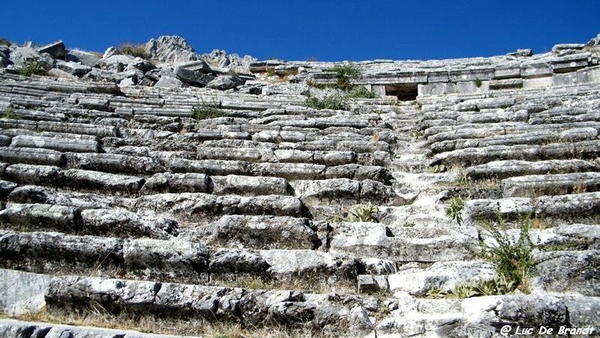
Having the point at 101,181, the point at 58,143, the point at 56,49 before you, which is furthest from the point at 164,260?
the point at 56,49

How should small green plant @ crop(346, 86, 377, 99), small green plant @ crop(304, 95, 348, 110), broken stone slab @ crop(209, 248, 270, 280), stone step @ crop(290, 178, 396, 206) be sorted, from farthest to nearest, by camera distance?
small green plant @ crop(346, 86, 377, 99), small green plant @ crop(304, 95, 348, 110), stone step @ crop(290, 178, 396, 206), broken stone slab @ crop(209, 248, 270, 280)

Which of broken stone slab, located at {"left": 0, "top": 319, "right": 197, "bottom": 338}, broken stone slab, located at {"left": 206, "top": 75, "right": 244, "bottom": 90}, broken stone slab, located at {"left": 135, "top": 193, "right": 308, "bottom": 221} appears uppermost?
broken stone slab, located at {"left": 206, "top": 75, "right": 244, "bottom": 90}

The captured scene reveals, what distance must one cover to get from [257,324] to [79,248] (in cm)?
183

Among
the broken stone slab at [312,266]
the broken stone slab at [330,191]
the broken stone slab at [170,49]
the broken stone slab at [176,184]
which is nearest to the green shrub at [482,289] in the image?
the broken stone slab at [312,266]

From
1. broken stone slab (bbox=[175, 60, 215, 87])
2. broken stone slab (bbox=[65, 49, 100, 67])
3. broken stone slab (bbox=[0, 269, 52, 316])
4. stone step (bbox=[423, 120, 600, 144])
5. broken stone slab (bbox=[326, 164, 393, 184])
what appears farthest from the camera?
broken stone slab (bbox=[65, 49, 100, 67])

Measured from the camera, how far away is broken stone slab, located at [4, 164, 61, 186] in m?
5.80

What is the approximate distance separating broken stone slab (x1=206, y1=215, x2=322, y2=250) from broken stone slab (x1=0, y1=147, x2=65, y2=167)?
2.56 meters

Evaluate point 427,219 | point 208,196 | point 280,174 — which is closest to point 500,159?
point 427,219

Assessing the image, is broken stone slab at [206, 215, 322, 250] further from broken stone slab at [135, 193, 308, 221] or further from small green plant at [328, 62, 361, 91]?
small green plant at [328, 62, 361, 91]

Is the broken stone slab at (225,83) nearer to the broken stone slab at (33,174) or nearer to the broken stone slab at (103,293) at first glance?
the broken stone slab at (33,174)

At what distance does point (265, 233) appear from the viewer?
4.77m

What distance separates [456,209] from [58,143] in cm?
507

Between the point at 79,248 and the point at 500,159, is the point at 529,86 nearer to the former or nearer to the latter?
the point at 500,159

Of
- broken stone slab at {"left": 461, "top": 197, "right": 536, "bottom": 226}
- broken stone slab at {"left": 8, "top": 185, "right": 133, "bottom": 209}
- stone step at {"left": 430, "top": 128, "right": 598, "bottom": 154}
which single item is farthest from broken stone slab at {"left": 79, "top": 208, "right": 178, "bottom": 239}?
stone step at {"left": 430, "top": 128, "right": 598, "bottom": 154}
